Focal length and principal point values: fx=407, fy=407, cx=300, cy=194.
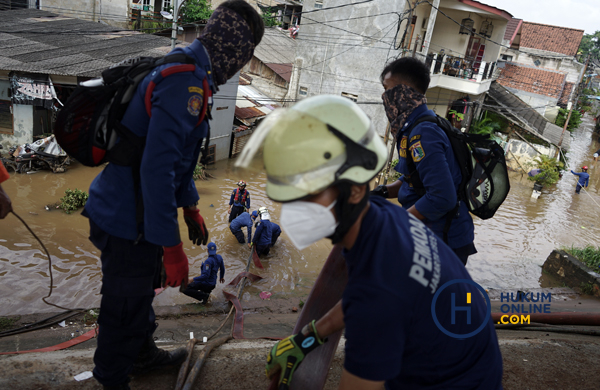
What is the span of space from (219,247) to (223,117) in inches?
279

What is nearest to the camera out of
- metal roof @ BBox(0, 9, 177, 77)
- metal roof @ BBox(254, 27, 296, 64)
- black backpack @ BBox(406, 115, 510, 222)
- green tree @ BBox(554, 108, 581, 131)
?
black backpack @ BBox(406, 115, 510, 222)

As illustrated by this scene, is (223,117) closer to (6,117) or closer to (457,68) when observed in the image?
(6,117)

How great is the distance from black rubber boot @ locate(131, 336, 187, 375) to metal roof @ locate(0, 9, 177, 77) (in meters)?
9.41

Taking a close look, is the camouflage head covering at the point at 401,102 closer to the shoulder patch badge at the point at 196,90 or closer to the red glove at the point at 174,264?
the shoulder patch badge at the point at 196,90

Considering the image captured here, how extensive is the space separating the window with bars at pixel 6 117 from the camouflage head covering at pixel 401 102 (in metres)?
12.9

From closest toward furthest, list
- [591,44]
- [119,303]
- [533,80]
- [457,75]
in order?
[119,303] < [457,75] < [533,80] < [591,44]

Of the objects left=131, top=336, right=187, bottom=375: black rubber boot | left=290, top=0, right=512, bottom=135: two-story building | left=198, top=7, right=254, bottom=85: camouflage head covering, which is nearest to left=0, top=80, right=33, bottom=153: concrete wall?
left=290, top=0, right=512, bottom=135: two-story building

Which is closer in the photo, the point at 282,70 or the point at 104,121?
the point at 104,121

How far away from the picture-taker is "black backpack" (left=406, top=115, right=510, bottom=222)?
2939mm

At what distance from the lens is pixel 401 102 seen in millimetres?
3014

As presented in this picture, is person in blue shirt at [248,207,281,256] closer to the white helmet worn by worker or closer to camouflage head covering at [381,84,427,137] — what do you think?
camouflage head covering at [381,84,427,137]

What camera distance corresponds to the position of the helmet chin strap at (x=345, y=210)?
119 cm

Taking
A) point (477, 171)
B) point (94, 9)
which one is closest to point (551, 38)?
point (94, 9)


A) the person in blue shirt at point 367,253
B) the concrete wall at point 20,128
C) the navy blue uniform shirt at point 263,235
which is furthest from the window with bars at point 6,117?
the person in blue shirt at point 367,253
